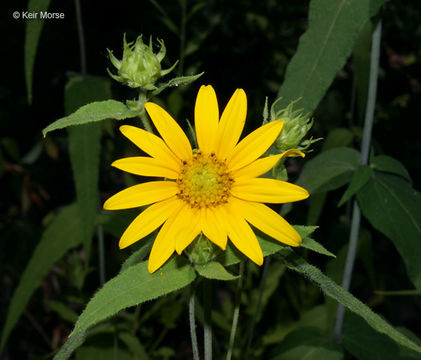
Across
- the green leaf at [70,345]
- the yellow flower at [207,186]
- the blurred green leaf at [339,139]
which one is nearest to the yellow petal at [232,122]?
the yellow flower at [207,186]

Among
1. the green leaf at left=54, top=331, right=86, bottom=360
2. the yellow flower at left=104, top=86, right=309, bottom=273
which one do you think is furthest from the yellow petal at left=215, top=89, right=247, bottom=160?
the green leaf at left=54, top=331, right=86, bottom=360

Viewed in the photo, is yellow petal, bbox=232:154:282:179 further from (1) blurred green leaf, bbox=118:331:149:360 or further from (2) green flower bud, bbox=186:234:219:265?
(1) blurred green leaf, bbox=118:331:149:360

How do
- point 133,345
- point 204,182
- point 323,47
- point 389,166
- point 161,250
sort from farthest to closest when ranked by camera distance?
point 133,345, point 389,166, point 323,47, point 204,182, point 161,250

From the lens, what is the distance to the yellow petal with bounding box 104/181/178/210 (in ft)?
2.15

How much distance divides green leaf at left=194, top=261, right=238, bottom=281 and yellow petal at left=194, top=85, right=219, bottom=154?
173 mm

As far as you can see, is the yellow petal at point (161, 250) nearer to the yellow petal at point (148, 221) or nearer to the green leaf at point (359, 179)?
the yellow petal at point (148, 221)

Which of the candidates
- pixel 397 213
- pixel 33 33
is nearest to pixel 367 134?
pixel 397 213

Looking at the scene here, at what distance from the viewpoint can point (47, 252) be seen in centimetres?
120

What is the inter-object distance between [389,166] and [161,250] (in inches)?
22.9

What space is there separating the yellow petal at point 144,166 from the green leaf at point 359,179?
387mm

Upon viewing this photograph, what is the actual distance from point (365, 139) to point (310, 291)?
0.68 meters

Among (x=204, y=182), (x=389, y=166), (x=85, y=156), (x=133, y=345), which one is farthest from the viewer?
(x=133, y=345)

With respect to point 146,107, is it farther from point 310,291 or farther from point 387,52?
point 387,52

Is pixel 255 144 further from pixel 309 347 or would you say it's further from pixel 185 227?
pixel 309 347
